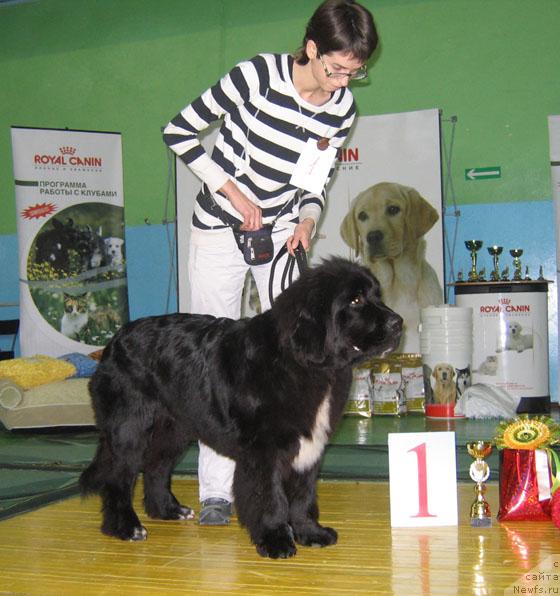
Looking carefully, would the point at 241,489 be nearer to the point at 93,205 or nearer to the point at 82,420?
the point at 82,420

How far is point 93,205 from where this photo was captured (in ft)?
24.6

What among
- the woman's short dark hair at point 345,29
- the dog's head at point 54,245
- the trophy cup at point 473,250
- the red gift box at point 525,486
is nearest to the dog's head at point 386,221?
the trophy cup at point 473,250

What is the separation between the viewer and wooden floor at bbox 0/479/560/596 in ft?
6.97

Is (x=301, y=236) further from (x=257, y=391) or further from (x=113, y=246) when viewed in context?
(x=113, y=246)

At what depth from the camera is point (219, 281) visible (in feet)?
9.58

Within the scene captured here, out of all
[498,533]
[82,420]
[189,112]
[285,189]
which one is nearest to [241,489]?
[498,533]

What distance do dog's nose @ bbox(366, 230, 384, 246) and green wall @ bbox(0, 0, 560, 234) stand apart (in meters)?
1.00

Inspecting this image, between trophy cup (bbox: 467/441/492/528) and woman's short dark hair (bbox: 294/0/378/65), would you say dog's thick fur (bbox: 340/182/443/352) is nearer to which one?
trophy cup (bbox: 467/441/492/528)

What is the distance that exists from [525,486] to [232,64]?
605 centimetres

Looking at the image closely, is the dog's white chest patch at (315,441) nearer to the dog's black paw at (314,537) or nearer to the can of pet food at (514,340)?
the dog's black paw at (314,537)

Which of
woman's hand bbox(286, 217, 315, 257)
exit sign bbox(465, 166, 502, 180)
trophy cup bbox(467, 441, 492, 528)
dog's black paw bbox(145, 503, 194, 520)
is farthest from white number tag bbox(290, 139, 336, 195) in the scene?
exit sign bbox(465, 166, 502, 180)

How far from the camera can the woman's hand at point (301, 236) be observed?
280 centimetres

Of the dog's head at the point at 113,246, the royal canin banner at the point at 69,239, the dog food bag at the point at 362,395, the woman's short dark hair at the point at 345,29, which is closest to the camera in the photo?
the woman's short dark hair at the point at 345,29

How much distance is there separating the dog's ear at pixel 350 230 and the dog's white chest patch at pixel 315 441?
4.38 m
